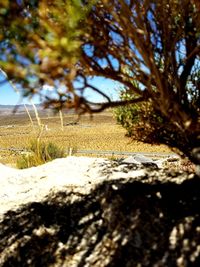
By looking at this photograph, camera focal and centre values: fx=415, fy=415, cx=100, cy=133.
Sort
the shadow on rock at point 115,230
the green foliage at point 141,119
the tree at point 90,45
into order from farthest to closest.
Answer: the green foliage at point 141,119
the shadow on rock at point 115,230
the tree at point 90,45

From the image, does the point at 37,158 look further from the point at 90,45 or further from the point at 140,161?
the point at 90,45

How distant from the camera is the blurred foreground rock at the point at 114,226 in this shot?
5543 millimetres

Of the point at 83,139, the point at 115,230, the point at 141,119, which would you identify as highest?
the point at 141,119

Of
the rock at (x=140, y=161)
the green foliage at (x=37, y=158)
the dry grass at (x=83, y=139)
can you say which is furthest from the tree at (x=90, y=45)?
the green foliage at (x=37, y=158)

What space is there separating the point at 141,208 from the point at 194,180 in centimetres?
124

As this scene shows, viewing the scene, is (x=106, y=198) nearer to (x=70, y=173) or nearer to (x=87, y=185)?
(x=87, y=185)

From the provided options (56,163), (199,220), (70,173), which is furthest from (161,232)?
(56,163)

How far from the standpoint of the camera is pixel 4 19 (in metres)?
4.29

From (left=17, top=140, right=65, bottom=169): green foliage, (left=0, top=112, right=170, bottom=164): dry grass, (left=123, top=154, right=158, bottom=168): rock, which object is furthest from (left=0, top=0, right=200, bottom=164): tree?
(left=17, top=140, right=65, bottom=169): green foliage

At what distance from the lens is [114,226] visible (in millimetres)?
6309

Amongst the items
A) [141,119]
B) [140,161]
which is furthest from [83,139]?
Answer: [141,119]

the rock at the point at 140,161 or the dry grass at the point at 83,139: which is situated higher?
the rock at the point at 140,161

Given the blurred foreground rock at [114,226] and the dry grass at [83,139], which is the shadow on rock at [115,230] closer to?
the blurred foreground rock at [114,226]

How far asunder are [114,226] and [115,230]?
0.29 feet
